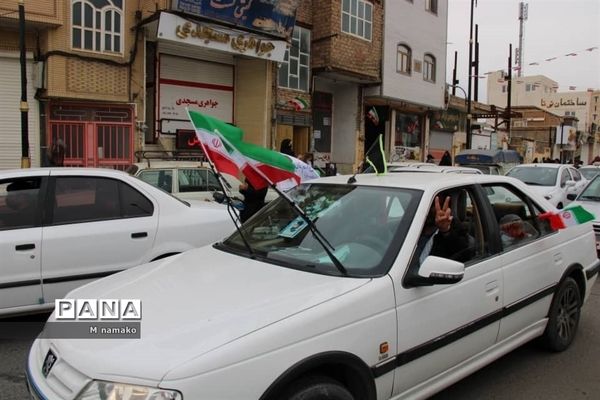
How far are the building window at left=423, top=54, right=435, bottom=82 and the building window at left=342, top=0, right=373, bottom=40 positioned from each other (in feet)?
16.3

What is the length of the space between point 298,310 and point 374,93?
2064 cm

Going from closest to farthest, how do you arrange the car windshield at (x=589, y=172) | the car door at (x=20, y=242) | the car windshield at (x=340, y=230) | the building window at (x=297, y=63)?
the car windshield at (x=340, y=230) < the car door at (x=20, y=242) < the car windshield at (x=589, y=172) < the building window at (x=297, y=63)

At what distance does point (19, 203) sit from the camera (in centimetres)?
478

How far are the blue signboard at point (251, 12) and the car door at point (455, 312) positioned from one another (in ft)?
40.8

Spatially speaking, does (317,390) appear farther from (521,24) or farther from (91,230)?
(521,24)

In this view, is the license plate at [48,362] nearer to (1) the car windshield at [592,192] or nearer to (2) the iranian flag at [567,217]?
(2) the iranian flag at [567,217]

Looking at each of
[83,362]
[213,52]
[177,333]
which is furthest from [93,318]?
[213,52]

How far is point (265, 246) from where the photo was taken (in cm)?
356

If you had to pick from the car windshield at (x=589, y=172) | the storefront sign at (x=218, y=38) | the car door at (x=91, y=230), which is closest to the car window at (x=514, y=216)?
the car door at (x=91, y=230)

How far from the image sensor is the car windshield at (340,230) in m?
3.12

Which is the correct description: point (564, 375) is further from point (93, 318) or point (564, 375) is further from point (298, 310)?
point (93, 318)

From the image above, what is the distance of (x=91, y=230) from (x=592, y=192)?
25.3 ft

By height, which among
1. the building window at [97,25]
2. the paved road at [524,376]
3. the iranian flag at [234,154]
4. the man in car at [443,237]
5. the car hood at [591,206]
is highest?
the building window at [97,25]

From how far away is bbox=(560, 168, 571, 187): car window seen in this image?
44.5 ft
